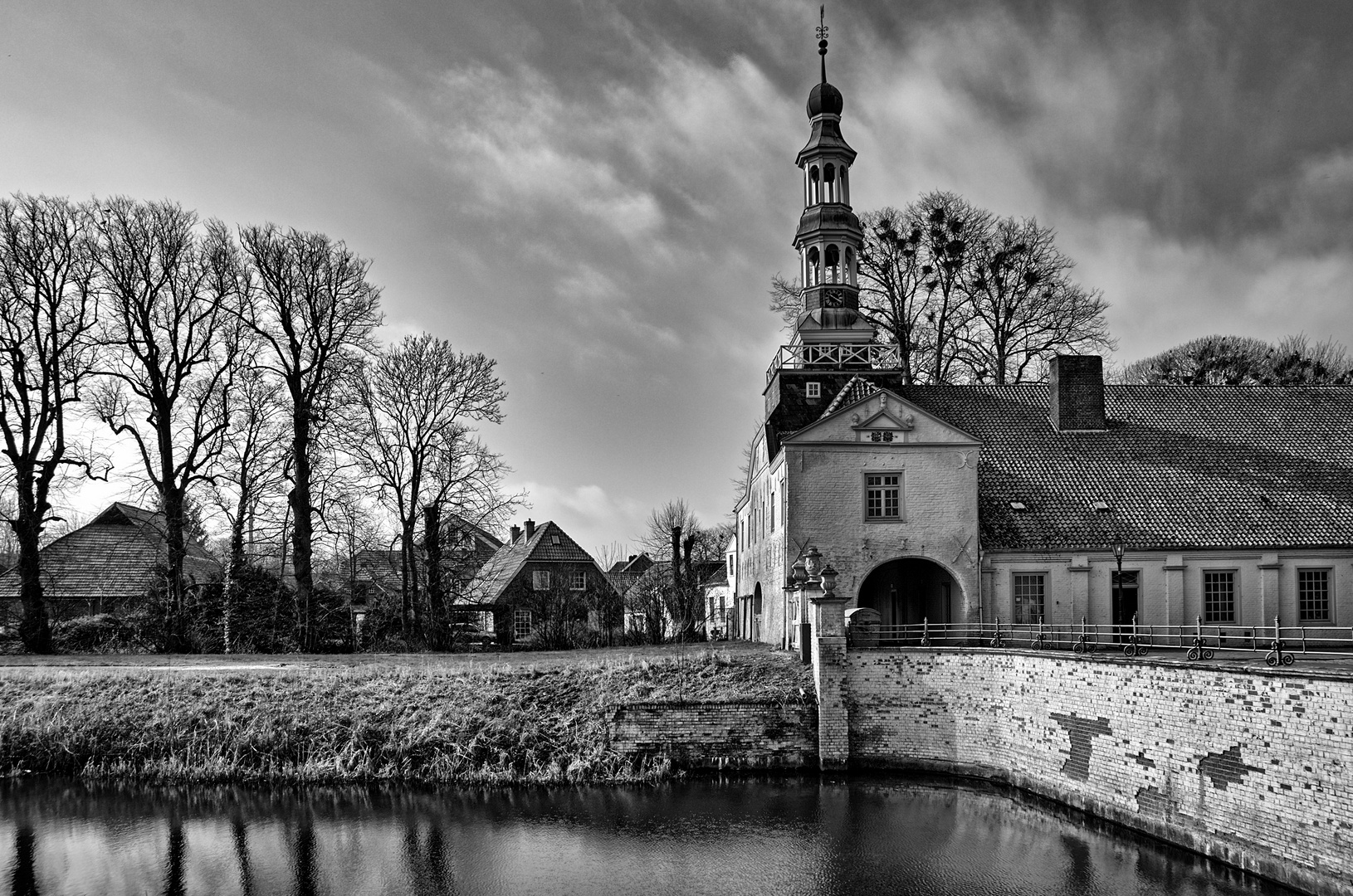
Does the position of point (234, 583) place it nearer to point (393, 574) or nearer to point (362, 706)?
point (393, 574)

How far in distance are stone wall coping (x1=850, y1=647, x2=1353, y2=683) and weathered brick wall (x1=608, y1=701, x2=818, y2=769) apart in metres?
2.01

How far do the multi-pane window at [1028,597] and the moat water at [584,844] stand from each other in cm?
671

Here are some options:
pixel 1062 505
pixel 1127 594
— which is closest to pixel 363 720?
pixel 1062 505

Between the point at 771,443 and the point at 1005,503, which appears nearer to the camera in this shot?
the point at 1005,503

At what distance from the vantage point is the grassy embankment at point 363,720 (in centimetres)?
2070

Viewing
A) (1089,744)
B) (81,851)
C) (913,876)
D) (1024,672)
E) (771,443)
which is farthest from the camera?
(771,443)

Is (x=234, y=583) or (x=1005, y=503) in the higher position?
(x=1005, y=503)

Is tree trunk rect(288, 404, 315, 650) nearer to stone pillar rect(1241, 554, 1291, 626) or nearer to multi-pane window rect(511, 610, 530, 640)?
multi-pane window rect(511, 610, 530, 640)

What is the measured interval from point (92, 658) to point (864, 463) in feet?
65.8

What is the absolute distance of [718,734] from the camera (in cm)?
2109

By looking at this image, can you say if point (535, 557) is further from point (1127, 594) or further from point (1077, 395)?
point (1127, 594)

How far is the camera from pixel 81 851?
626 inches

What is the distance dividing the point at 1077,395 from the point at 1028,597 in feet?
22.7

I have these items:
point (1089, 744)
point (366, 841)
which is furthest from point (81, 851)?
point (1089, 744)
